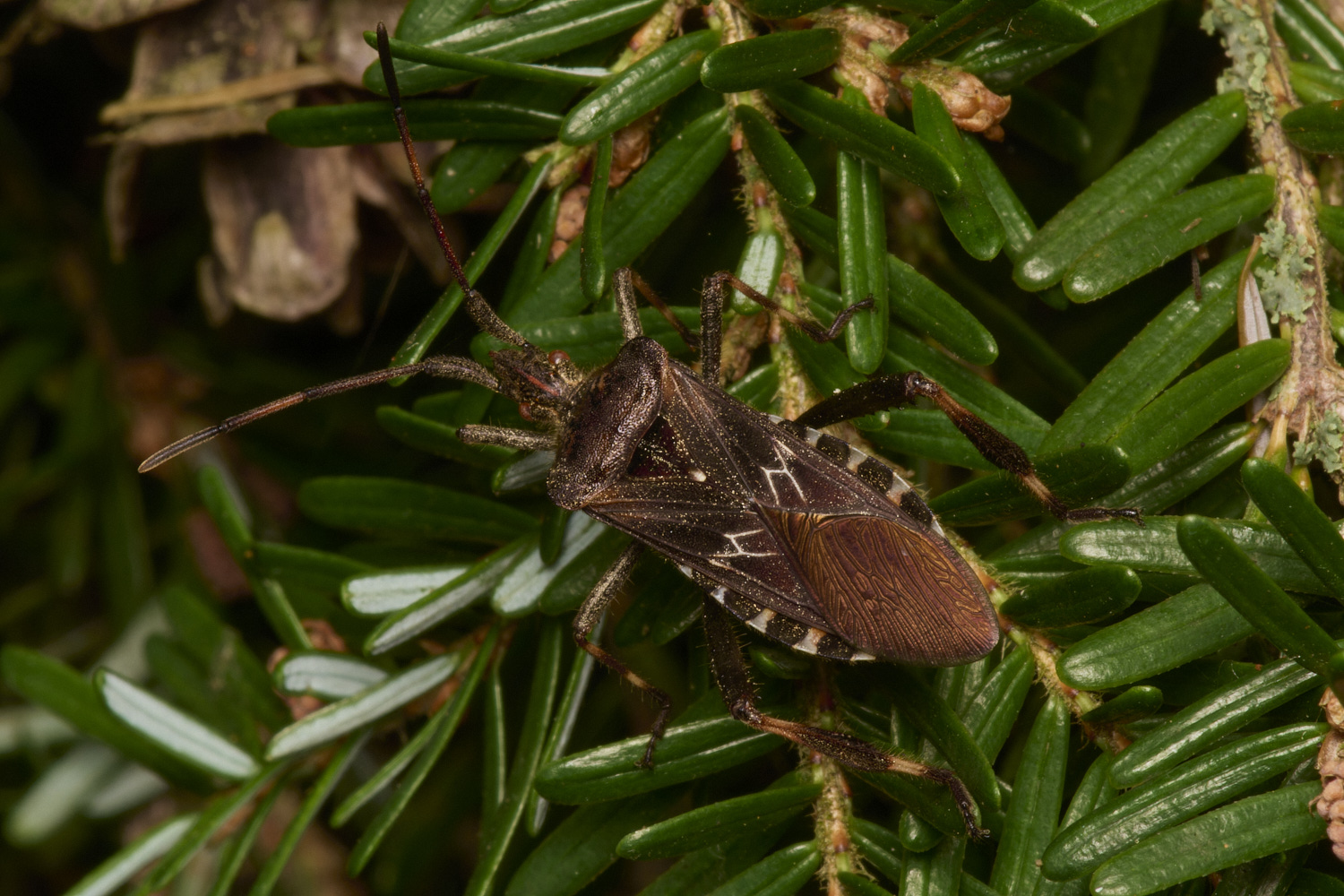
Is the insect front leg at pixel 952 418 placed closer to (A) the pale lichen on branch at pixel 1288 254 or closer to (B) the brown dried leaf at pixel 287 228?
(A) the pale lichen on branch at pixel 1288 254

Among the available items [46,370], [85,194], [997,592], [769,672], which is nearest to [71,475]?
[46,370]

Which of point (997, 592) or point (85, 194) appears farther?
point (85, 194)

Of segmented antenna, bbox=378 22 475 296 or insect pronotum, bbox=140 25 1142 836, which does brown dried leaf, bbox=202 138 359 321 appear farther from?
segmented antenna, bbox=378 22 475 296

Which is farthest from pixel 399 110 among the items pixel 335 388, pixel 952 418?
pixel 952 418

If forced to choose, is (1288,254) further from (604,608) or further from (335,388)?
(335,388)

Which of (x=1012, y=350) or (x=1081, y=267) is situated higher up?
(x=1081, y=267)

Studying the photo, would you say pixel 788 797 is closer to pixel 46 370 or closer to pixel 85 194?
pixel 46 370

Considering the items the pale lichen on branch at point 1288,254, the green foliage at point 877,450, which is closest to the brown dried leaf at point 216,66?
the green foliage at point 877,450
